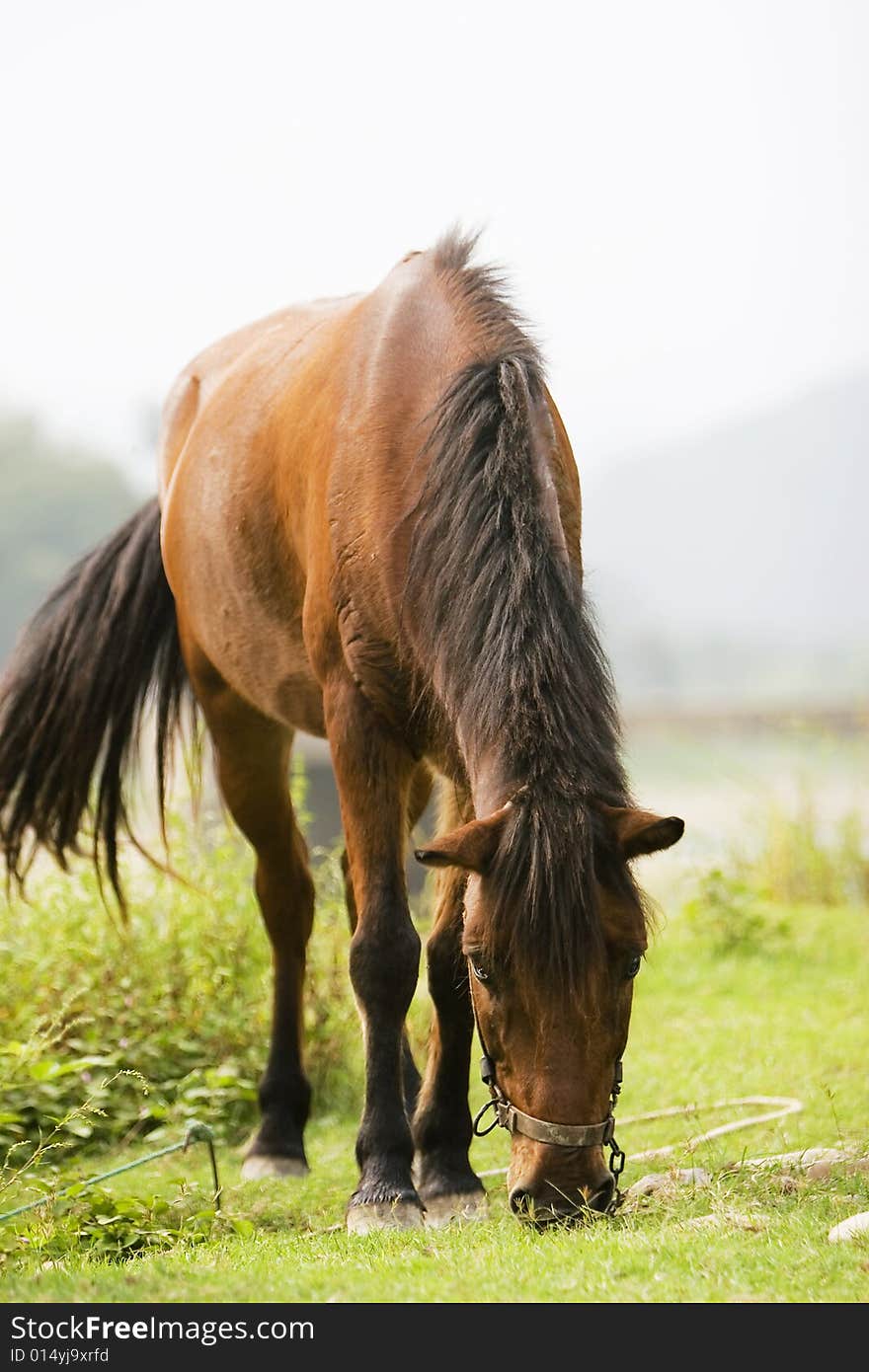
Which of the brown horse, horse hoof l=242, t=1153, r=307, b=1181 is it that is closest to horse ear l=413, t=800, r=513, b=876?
the brown horse

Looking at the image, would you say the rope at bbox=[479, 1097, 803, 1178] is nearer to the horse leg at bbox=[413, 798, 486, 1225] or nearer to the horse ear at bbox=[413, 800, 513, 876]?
the horse leg at bbox=[413, 798, 486, 1225]

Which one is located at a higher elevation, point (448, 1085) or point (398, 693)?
point (398, 693)

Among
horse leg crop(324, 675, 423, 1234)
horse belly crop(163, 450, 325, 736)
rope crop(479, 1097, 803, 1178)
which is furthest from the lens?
Answer: horse belly crop(163, 450, 325, 736)

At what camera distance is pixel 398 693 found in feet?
12.7

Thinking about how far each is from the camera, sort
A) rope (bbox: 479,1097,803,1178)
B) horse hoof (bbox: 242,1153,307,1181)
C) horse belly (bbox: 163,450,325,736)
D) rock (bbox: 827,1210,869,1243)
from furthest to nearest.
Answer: horse hoof (bbox: 242,1153,307,1181), horse belly (bbox: 163,450,325,736), rope (bbox: 479,1097,803,1178), rock (bbox: 827,1210,869,1243)

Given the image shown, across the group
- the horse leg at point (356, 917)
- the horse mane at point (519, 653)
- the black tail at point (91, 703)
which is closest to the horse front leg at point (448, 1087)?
the horse leg at point (356, 917)

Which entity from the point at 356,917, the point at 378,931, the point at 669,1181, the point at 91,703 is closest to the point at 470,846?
the point at 378,931

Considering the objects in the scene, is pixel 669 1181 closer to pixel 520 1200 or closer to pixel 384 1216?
pixel 384 1216

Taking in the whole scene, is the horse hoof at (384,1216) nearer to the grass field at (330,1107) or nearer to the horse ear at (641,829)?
the grass field at (330,1107)

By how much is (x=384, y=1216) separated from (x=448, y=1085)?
1.63 feet

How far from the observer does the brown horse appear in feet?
10.0

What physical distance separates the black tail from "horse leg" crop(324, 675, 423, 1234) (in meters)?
2.03

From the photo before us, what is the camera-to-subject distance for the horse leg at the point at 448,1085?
4035mm
